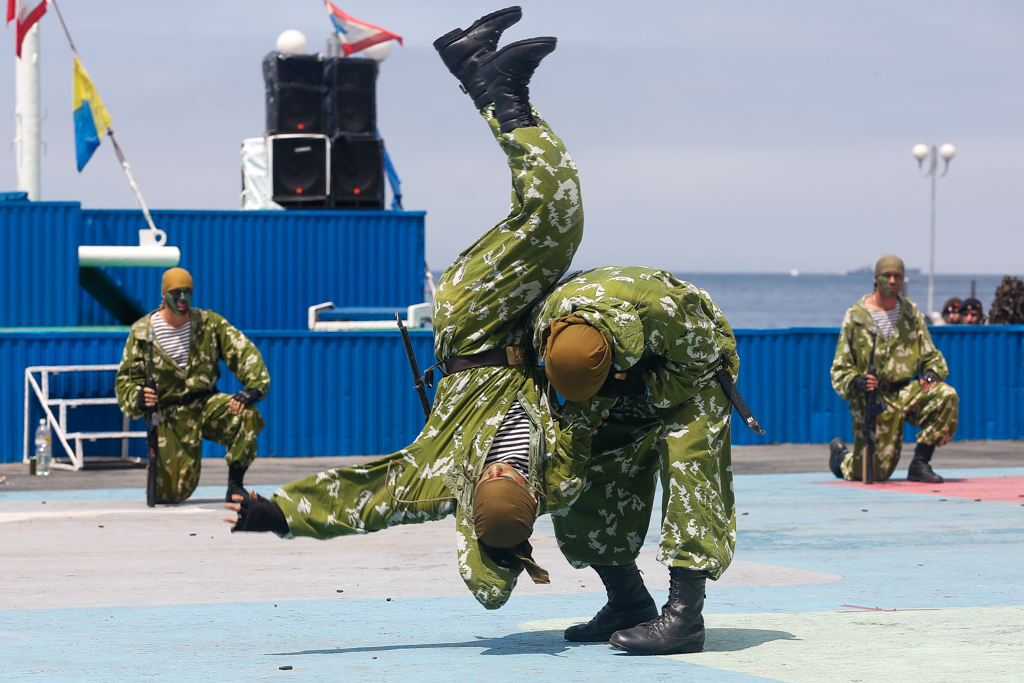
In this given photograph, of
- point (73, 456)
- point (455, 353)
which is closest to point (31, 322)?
point (73, 456)

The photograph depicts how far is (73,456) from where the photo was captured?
48.8 feet

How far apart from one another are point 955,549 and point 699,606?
369 cm

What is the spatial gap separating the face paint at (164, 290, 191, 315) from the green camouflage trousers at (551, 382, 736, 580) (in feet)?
20.7

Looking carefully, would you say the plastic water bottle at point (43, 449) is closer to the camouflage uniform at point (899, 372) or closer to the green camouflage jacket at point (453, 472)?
the camouflage uniform at point (899, 372)

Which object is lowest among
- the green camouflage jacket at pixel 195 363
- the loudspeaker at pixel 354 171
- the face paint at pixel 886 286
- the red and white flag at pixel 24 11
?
the green camouflage jacket at pixel 195 363

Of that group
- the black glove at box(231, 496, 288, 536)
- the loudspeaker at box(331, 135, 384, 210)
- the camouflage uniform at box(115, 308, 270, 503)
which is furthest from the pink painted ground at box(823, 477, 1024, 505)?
the loudspeaker at box(331, 135, 384, 210)

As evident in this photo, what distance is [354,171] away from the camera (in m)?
20.9

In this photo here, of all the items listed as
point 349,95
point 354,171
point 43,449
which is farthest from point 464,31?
point 349,95

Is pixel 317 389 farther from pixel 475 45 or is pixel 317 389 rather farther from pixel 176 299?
pixel 475 45

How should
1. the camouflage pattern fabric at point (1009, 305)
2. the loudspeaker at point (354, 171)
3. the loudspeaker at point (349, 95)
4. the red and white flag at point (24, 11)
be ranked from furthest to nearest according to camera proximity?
1. the loudspeaker at point (349, 95)
2. the loudspeaker at point (354, 171)
3. the camouflage pattern fabric at point (1009, 305)
4. the red and white flag at point (24, 11)

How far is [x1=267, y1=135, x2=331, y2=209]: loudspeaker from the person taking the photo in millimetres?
Answer: 20750

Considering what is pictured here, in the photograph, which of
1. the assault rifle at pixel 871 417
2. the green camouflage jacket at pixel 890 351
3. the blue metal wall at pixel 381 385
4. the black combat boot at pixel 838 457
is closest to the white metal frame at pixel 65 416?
the blue metal wall at pixel 381 385

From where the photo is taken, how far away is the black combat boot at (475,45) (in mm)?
4938

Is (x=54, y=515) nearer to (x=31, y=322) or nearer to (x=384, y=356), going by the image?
(x=384, y=356)
